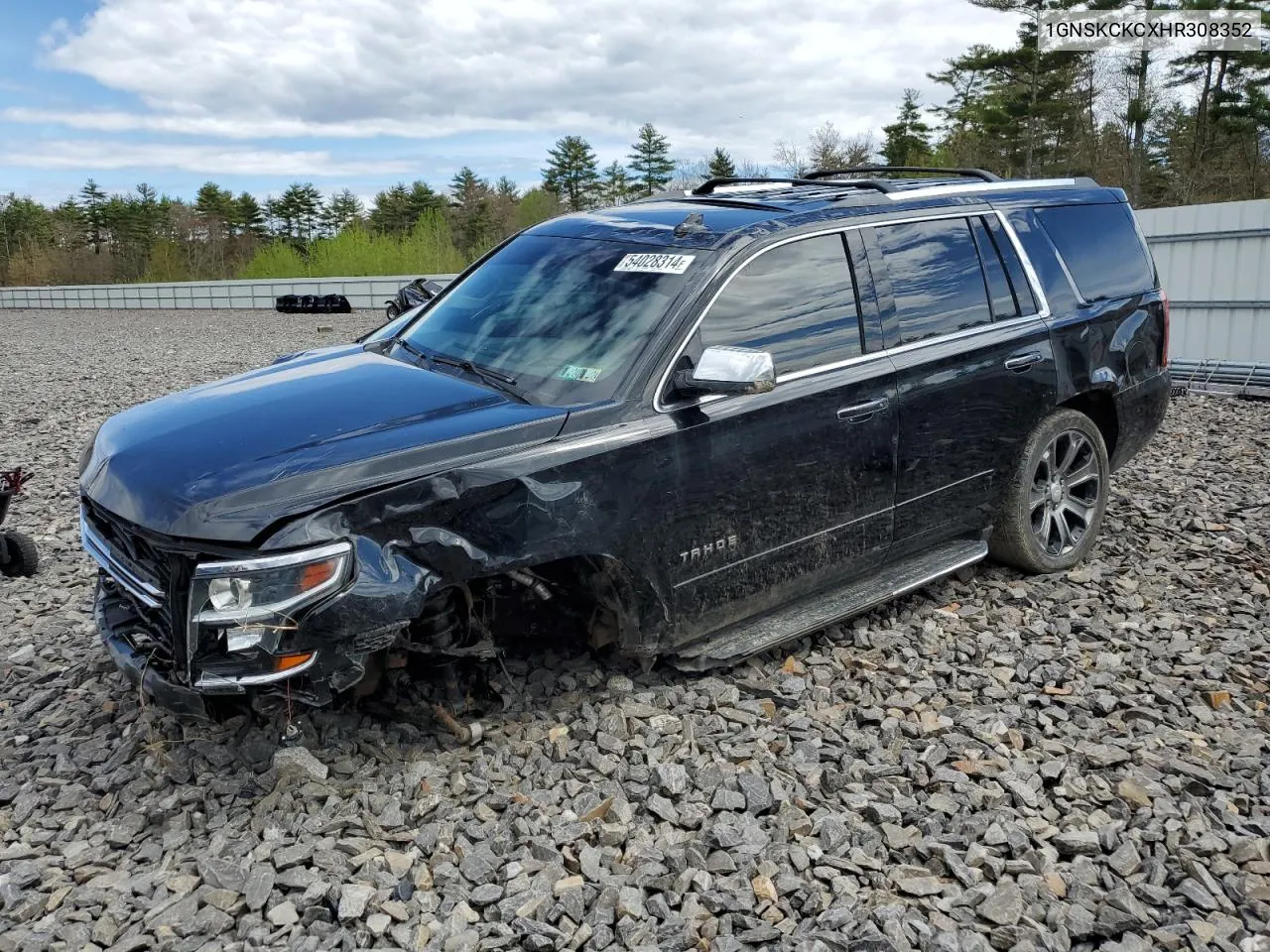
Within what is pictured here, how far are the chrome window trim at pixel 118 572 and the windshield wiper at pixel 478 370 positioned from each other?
1356mm

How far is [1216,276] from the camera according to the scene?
12.5 m

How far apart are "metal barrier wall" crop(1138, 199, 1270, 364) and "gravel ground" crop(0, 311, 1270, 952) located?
27.7ft

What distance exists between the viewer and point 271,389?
13.2 feet

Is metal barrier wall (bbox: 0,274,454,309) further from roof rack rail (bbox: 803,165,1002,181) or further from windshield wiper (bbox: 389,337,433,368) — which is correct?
windshield wiper (bbox: 389,337,433,368)

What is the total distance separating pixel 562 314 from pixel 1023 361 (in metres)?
2.27

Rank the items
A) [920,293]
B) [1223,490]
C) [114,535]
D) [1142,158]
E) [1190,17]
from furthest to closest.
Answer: [1142,158] → [1190,17] → [1223,490] → [920,293] → [114,535]

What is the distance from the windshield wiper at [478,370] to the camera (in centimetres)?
390

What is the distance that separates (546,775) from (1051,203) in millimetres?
3905

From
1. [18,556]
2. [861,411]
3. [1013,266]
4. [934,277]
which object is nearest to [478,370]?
[861,411]

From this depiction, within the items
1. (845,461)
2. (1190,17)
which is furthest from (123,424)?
(1190,17)

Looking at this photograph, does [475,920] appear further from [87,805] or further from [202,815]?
[87,805]

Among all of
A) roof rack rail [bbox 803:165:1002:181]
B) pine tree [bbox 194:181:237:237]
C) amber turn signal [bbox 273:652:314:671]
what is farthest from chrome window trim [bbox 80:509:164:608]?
pine tree [bbox 194:181:237:237]

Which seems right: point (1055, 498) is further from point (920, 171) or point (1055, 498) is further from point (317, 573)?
point (317, 573)

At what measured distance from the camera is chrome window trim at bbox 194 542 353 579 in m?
3.11
